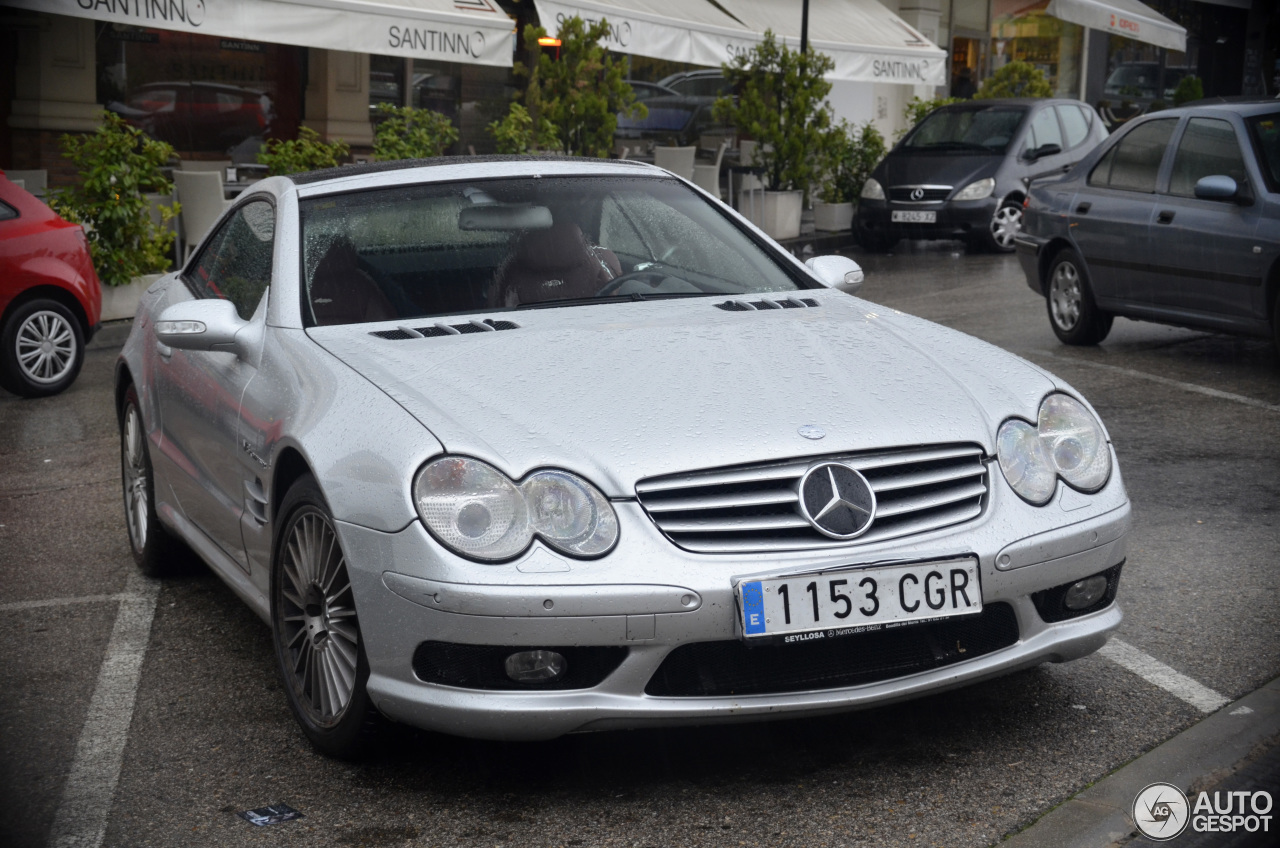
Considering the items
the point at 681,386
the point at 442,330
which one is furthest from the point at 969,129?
the point at 681,386

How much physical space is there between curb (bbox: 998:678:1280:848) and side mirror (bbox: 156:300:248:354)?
237 centimetres

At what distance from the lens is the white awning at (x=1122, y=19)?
23.3 meters

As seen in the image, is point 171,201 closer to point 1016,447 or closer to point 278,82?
point 278,82

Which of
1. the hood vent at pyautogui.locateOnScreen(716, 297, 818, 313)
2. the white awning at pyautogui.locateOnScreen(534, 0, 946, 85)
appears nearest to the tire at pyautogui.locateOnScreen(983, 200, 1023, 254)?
the white awning at pyautogui.locateOnScreen(534, 0, 946, 85)

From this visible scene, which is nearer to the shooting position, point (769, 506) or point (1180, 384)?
point (769, 506)

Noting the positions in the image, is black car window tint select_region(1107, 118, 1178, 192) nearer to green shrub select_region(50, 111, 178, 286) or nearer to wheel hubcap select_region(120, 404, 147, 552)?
wheel hubcap select_region(120, 404, 147, 552)

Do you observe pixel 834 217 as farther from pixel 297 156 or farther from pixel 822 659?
pixel 822 659

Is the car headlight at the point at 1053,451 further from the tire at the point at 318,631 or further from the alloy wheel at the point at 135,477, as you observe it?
the alloy wheel at the point at 135,477

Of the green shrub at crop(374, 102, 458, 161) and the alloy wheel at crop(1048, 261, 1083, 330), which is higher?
the green shrub at crop(374, 102, 458, 161)

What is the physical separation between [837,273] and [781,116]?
1312 centimetres

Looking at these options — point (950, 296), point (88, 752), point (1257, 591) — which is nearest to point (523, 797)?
point (88, 752)

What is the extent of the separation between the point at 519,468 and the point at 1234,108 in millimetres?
7237

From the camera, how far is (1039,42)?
29.3m

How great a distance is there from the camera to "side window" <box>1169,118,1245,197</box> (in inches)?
347
